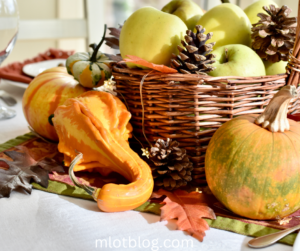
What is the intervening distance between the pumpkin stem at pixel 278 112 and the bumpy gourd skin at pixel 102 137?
8.0 inches

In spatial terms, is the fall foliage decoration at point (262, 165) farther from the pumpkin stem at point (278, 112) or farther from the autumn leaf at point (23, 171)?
the autumn leaf at point (23, 171)

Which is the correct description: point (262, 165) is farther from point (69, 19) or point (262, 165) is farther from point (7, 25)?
point (69, 19)

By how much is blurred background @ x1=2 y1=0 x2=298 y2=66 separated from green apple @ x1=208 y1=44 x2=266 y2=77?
137cm

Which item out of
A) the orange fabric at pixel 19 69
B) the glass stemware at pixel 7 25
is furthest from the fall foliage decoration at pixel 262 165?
the orange fabric at pixel 19 69

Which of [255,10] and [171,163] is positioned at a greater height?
[255,10]

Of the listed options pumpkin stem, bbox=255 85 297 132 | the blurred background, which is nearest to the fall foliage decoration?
pumpkin stem, bbox=255 85 297 132

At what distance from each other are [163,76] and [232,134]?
6.0 inches

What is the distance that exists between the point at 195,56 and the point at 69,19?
1.47 metres

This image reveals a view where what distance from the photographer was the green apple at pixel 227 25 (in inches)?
25.4

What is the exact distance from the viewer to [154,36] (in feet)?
1.86

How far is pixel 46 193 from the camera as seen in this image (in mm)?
529

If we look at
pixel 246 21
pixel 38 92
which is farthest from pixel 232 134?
pixel 38 92

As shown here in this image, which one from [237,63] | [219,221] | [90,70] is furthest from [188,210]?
[90,70]

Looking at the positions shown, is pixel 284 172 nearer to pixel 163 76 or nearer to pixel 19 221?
pixel 163 76
